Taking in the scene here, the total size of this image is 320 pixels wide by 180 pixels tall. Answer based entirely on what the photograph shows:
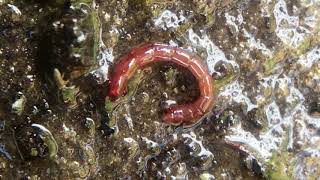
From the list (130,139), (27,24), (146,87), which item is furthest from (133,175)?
(27,24)

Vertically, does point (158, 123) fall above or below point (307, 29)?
below

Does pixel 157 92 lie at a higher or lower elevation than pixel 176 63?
lower

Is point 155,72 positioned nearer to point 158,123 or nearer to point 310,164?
Answer: point 158,123
